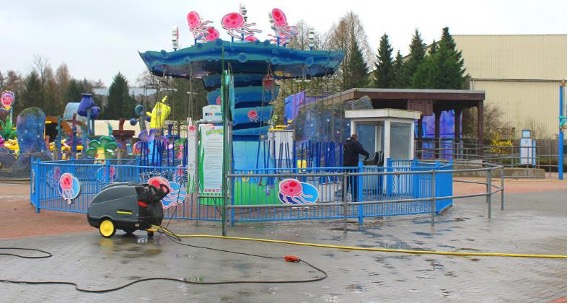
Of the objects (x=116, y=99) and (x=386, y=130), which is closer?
(x=386, y=130)

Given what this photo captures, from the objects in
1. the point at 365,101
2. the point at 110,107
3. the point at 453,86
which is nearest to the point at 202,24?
the point at 365,101

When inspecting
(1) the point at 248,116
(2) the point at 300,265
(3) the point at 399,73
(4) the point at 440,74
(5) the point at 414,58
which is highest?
(5) the point at 414,58

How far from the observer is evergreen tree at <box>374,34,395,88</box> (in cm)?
5884

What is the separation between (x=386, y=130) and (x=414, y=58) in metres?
42.5

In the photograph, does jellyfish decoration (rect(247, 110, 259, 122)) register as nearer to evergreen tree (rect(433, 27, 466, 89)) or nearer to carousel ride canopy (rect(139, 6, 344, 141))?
carousel ride canopy (rect(139, 6, 344, 141))

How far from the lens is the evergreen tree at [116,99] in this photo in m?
92.9

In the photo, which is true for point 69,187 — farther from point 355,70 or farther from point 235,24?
point 355,70

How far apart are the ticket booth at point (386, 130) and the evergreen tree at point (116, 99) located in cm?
7763

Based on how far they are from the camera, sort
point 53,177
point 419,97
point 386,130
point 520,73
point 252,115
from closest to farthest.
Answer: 1. point 53,177
2. point 252,115
3. point 386,130
4. point 419,97
5. point 520,73

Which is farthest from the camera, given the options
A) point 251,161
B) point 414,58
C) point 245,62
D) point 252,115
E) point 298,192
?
point 414,58

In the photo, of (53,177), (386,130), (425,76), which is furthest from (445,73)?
(53,177)

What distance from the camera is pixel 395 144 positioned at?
1823 cm

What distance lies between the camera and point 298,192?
39.3 ft

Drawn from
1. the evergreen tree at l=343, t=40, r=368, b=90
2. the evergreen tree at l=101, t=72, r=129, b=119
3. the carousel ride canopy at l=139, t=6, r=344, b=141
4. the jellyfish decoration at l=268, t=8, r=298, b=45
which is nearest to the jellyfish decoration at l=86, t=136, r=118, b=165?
the carousel ride canopy at l=139, t=6, r=344, b=141
